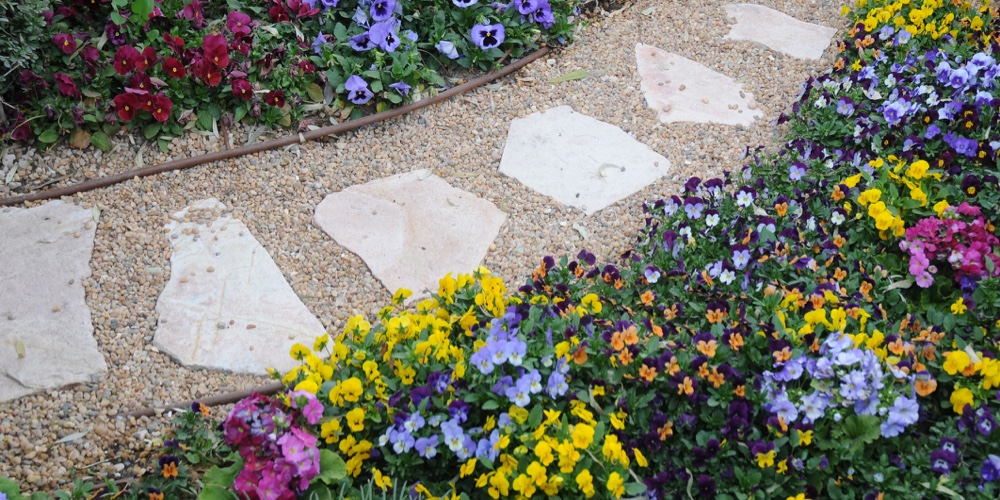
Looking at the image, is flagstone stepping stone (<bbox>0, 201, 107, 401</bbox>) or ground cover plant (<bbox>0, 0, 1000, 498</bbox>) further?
flagstone stepping stone (<bbox>0, 201, 107, 401</bbox>)

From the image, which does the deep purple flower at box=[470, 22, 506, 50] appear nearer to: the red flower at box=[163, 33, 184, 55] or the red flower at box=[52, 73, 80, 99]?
the red flower at box=[163, 33, 184, 55]

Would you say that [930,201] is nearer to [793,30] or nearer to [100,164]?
[793,30]

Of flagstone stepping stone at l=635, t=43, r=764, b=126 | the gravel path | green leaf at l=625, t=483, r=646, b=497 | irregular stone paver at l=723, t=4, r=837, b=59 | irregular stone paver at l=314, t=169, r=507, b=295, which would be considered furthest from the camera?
irregular stone paver at l=723, t=4, r=837, b=59

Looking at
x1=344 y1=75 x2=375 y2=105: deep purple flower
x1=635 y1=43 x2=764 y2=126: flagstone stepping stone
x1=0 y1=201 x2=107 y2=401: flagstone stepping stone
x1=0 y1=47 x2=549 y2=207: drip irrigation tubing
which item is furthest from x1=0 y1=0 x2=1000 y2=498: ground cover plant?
x1=344 y1=75 x2=375 y2=105: deep purple flower

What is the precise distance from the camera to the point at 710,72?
3.69 m

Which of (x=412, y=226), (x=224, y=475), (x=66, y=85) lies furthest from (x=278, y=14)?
(x=224, y=475)

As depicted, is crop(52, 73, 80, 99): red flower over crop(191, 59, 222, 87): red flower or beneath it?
beneath

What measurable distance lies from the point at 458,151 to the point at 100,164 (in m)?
1.35

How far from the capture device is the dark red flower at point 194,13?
3254 millimetres

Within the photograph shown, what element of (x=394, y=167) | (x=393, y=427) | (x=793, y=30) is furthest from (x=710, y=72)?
(x=393, y=427)

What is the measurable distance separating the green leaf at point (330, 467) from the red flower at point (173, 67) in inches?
72.1

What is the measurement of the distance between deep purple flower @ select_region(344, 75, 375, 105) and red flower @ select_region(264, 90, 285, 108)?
26cm

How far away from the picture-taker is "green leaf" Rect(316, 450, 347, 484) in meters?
1.86

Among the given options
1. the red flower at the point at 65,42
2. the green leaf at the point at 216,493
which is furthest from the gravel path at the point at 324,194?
the green leaf at the point at 216,493
